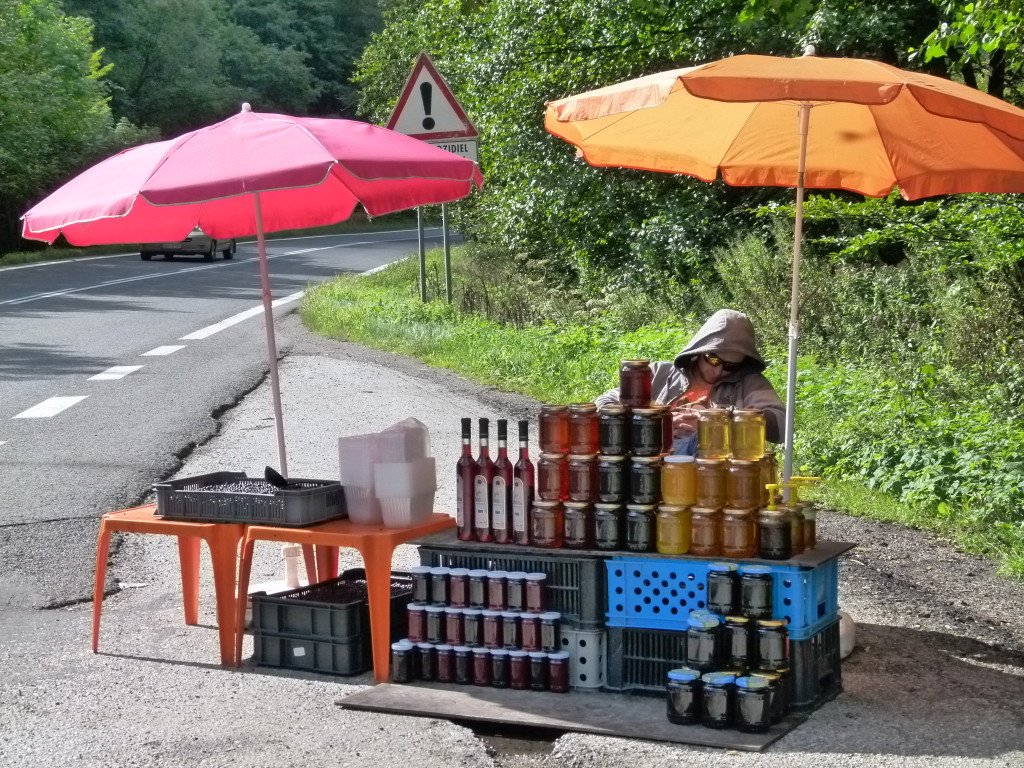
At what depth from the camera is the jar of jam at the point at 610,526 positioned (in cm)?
553

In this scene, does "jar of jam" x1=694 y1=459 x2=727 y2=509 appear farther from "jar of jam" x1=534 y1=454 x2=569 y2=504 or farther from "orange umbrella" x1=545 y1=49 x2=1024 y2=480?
"orange umbrella" x1=545 y1=49 x2=1024 y2=480

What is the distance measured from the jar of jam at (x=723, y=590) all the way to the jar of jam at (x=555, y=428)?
2.61ft

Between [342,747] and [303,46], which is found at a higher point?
[303,46]

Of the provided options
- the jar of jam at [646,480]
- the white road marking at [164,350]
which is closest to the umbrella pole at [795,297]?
the jar of jam at [646,480]

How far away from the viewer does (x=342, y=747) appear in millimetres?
4953

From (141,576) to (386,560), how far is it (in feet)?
7.61

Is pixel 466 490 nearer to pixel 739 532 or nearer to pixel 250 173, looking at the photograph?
pixel 739 532

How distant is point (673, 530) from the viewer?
5461 millimetres

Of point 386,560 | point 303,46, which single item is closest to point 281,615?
point 386,560

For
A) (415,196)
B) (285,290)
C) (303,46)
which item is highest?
(303,46)

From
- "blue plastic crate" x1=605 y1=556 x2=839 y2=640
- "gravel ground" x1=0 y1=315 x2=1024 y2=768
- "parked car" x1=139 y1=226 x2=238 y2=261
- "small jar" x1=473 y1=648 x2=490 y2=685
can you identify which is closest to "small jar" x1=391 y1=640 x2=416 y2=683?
"gravel ground" x1=0 y1=315 x2=1024 y2=768

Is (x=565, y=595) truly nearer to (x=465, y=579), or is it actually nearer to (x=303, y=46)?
(x=465, y=579)

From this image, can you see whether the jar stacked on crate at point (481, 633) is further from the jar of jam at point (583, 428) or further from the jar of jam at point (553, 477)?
the jar of jam at point (583, 428)

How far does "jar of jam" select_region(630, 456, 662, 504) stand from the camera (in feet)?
18.2
